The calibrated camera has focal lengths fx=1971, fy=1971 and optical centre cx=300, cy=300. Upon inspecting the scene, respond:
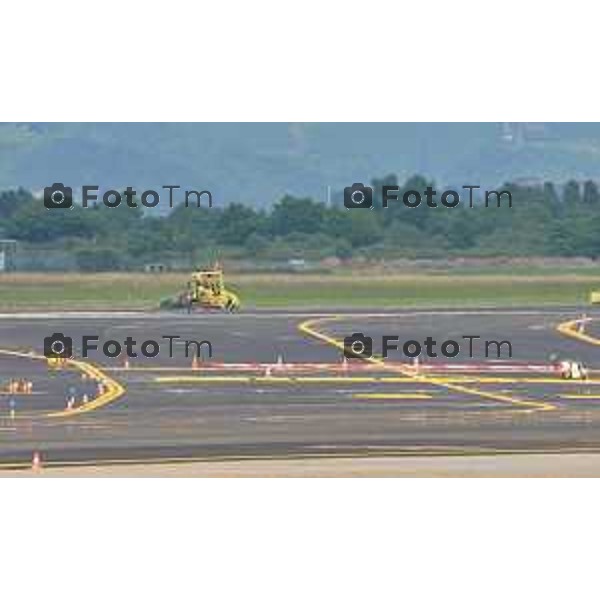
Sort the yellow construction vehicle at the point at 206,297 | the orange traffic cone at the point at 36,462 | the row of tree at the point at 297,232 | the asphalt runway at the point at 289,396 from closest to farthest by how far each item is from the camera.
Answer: the orange traffic cone at the point at 36,462 → the asphalt runway at the point at 289,396 → the yellow construction vehicle at the point at 206,297 → the row of tree at the point at 297,232

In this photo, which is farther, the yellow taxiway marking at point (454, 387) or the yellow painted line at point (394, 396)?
the yellow painted line at point (394, 396)

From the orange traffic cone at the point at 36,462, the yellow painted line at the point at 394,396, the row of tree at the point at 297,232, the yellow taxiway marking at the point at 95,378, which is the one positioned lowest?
the yellow painted line at the point at 394,396

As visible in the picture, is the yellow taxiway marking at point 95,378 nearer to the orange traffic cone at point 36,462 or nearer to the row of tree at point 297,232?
the orange traffic cone at point 36,462

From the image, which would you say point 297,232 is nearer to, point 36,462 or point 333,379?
point 333,379

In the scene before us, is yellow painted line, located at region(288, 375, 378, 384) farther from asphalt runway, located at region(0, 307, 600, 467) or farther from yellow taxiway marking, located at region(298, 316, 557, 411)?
yellow taxiway marking, located at region(298, 316, 557, 411)

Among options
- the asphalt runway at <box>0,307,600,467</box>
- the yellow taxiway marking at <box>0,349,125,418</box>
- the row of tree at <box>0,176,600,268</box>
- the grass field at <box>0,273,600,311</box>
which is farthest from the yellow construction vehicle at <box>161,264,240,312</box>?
the yellow taxiway marking at <box>0,349,125,418</box>

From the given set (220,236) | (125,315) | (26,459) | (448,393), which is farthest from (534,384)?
(220,236)

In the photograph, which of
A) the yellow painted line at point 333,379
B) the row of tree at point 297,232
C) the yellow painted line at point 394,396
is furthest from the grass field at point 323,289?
the yellow painted line at point 394,396
